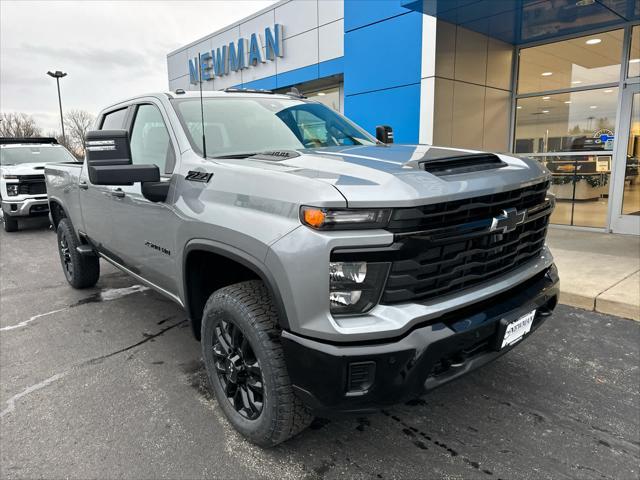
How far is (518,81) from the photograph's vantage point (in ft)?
29.5

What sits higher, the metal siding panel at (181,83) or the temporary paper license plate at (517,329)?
the metal siding panel at (181,83)

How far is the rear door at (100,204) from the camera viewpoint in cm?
390

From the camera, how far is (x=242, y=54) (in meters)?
15.2

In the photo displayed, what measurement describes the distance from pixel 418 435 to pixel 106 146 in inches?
96.5

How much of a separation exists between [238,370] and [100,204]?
7.89 ft

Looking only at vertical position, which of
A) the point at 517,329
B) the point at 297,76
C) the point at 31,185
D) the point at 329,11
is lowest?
the point at 517,329

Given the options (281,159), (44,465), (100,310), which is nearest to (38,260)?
(100,310)

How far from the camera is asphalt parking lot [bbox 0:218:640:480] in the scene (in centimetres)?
230

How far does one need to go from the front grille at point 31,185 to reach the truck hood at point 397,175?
9.56m

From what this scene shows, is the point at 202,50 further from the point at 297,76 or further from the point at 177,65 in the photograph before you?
the point at 297,76

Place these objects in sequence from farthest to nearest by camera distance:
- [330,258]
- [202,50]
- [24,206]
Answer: [202,50]
[24,206]
[330,258]

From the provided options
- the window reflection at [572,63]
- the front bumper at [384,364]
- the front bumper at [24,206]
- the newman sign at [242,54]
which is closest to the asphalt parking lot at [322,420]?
the front bumper at [384,364]

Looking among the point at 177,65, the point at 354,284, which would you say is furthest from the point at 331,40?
the point at 354,284

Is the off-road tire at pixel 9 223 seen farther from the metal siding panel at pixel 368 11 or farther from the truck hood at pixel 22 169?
the metal siding panel at pixel 368 11
